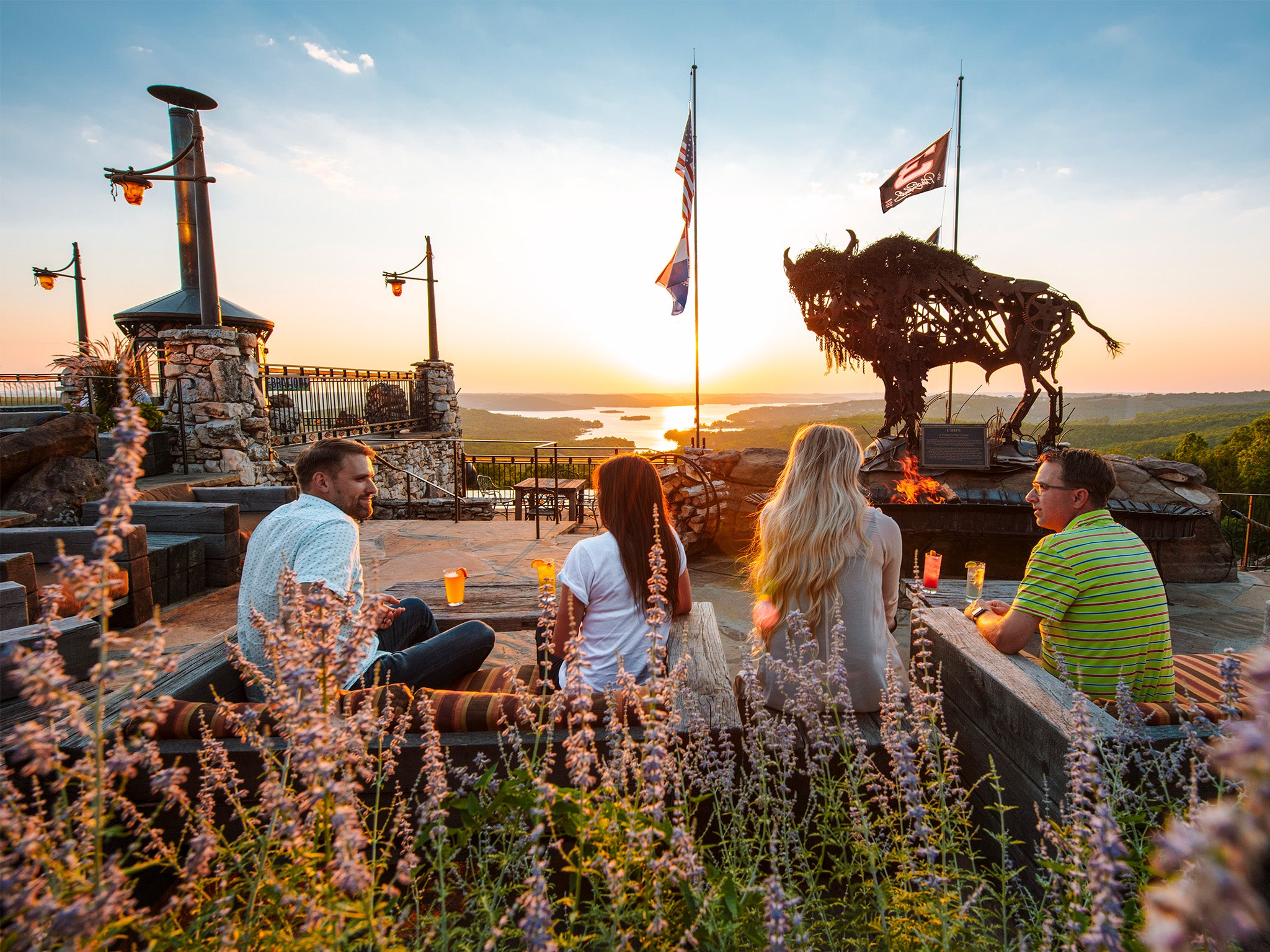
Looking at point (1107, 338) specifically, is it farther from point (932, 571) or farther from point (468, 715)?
point (468, 715)

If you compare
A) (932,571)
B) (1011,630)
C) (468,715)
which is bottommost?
(932,571)

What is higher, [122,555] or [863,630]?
[863,630]

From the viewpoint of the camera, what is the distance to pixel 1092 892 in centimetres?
97

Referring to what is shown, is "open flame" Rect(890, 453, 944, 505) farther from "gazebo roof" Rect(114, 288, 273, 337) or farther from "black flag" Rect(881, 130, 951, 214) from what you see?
"gazebo roof" Rect(114, 288, 273, 337)

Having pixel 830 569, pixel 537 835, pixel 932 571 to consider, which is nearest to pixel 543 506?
pixel 932 571

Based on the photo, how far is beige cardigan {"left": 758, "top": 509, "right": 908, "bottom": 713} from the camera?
95.3 inches

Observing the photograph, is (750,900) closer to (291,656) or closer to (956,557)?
(291,656)

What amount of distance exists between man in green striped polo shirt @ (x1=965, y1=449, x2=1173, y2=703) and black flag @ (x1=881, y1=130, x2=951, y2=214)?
7582 mm

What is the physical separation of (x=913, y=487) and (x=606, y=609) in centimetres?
529

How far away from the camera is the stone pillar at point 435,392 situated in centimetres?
1722

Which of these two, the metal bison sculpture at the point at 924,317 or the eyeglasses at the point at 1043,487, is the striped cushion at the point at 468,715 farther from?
the metal bison sculpture at the point at 924,317

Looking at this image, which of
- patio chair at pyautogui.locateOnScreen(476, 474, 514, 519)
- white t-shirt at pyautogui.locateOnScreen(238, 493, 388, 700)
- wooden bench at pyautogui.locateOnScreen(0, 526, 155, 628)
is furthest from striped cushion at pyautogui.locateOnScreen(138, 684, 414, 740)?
patio chair at pyautogui.locateOnScreen(476, 474, 514, 519)

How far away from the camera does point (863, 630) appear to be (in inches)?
97.3

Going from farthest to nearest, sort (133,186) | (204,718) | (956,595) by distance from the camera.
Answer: (133,186) < (956,595) < (204,718)
